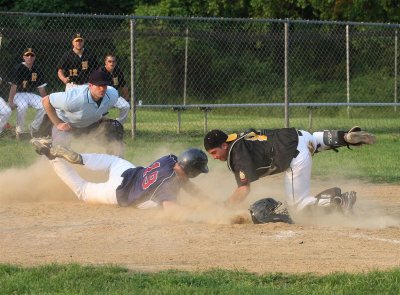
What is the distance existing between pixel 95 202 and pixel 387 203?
3.46m

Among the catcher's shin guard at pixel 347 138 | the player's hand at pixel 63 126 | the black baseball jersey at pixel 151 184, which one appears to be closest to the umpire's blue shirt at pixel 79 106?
the player's hand at pixel 63 126

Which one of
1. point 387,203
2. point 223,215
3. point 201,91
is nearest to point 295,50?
point 201,91

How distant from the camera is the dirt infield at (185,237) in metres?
7.34

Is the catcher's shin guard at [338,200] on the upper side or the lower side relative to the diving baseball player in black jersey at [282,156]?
lower

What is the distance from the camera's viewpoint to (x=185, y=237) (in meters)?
8.37

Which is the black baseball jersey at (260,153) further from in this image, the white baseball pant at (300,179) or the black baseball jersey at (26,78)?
the black baseball jersey at (26,78)

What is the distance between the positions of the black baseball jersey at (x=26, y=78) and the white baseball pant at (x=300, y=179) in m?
8.69

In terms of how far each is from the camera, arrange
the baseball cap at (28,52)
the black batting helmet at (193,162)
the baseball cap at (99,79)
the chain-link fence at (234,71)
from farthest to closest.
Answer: the chain-link fence at (234,71)
the baseball cap at (28,52)
the baseball cap at (99,79)
the black batting helmet at (193,162)

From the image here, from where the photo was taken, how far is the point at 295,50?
22391mm

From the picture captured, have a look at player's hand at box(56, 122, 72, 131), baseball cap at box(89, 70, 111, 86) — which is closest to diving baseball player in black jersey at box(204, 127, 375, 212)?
baseball cap at box(89, 70, 111, 86)

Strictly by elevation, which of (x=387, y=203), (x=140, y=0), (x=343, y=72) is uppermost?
(x=140, y=0)

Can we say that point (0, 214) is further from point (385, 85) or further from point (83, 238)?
point (385, 85)

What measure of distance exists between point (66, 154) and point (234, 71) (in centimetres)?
1265

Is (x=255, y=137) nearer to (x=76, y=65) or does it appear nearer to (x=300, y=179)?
(x=300, y=179)
